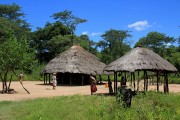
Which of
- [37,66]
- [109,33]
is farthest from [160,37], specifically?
[37,66]

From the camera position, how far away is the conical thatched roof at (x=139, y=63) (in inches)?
876

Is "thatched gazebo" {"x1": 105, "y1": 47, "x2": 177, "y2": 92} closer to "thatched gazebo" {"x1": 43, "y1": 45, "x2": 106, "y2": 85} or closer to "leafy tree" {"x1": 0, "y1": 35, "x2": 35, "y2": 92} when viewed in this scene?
"leafy tree" {"x1": 0, "y1": 35, "x2": 35, "y2": 92}

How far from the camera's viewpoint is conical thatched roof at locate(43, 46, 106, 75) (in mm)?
36812

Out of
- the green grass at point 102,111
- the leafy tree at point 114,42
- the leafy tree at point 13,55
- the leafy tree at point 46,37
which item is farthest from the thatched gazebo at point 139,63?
the leafy tree at point 114,42

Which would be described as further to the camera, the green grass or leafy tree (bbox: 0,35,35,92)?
leafy tree (bbox: 0,35,35,92)

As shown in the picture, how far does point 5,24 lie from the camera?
56188 mm

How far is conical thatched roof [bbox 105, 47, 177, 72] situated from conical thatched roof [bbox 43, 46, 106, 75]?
42.6ft

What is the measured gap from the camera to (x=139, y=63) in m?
22.5

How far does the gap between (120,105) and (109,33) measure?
58.7 metres

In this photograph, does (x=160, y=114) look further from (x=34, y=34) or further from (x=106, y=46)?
(x=106, y=46)

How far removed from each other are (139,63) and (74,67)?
1504 cm

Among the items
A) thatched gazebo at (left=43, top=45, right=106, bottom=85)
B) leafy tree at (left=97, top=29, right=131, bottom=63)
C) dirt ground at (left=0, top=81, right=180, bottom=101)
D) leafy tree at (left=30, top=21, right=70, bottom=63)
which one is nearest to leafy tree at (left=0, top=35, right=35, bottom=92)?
dirt ground at (left=0, top=81, right=180, bottom=101)

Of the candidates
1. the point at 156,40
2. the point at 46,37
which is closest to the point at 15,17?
the point at 46,37

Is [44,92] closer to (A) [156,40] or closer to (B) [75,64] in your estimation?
(B) [75,64]
